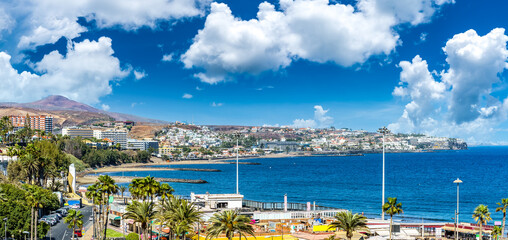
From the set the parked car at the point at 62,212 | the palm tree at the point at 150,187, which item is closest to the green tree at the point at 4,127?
the parked car at the point at 62,212

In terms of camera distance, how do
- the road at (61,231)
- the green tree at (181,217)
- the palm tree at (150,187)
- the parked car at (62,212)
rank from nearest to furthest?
the green tree at (181,217), the palm tree at (150,187), the road at (61,231), the parked car at (62,212)

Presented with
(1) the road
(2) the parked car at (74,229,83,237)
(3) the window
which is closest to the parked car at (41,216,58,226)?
(1) the road

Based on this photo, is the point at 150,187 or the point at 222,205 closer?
the point at 150,187

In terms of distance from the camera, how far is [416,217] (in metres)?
78.0

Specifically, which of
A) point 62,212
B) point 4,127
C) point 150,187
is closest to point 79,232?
point 62,212

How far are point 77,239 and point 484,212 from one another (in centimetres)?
4062

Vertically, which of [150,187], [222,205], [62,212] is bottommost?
[62,212]

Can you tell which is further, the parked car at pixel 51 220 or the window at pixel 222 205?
the parked car at pixel 51 220

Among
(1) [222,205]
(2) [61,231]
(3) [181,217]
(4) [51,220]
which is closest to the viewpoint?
(3) [181,217]

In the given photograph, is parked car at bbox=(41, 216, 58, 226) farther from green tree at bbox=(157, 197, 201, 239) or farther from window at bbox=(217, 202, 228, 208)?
green tree at bbox=(157, 197, 201, 239)

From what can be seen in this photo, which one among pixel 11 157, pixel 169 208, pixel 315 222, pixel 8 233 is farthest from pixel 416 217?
pixel 11 157

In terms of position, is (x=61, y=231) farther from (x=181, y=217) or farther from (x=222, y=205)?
(x=181, y=217)

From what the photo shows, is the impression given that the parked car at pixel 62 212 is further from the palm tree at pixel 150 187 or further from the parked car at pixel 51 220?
the palm tree at pixel 150 187

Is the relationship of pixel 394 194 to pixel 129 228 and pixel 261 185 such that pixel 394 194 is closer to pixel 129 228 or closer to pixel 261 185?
pixel 261 185
